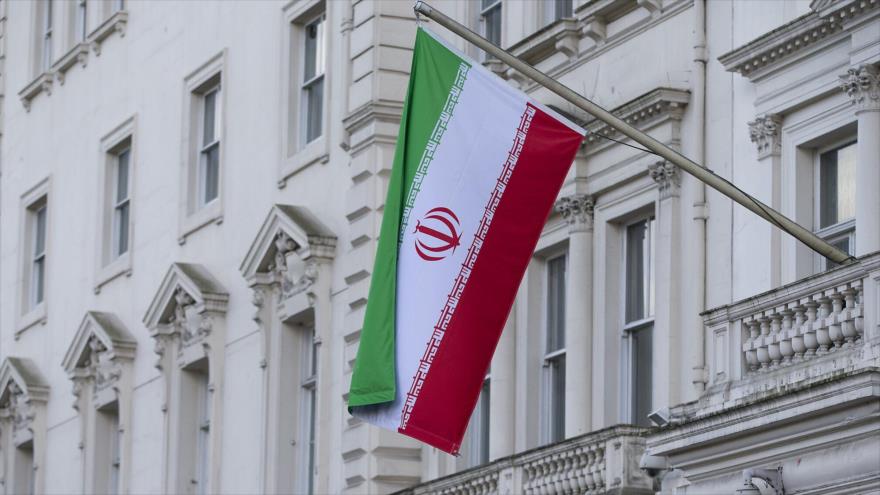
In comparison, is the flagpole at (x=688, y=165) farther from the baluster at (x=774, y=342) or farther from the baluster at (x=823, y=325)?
the baluster at (x=774, y=342)

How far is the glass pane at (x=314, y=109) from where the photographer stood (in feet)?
108

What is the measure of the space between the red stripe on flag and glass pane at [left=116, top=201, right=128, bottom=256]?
65.1ft

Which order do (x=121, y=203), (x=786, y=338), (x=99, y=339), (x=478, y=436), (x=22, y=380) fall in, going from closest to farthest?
(x=786, y=338) < (x=478, y=436) < (x=99, y=339) < (x=121, y=203) < (x=22, y=380)

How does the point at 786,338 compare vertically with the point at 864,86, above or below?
below

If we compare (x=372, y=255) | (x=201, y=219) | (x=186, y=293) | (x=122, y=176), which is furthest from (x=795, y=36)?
(x=122, y=176)

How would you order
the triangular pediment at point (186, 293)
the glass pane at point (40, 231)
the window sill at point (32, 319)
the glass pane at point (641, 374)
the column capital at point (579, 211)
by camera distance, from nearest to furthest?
1. the glass pane at point (641, 374)
2. the column capital at point (579, 211)
3. the triangular pediment at point (186, 293)
4. the window sill at point (32, 319)
5. the glass pane at point (40, 231)

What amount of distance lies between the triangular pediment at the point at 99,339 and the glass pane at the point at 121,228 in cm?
141

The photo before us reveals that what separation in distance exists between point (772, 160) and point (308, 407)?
11267mm

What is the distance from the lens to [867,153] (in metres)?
21.4

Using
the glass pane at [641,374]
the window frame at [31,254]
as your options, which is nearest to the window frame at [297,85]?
the glass pane at [641,374]

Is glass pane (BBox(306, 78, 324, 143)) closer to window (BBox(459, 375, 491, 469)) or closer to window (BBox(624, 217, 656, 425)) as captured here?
window (BBox(459, 375, 491, 469))

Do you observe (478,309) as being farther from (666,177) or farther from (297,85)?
(297,85)

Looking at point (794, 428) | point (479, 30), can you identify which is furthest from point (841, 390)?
point (479, 30)

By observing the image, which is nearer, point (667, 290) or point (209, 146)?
point (667, 290)
